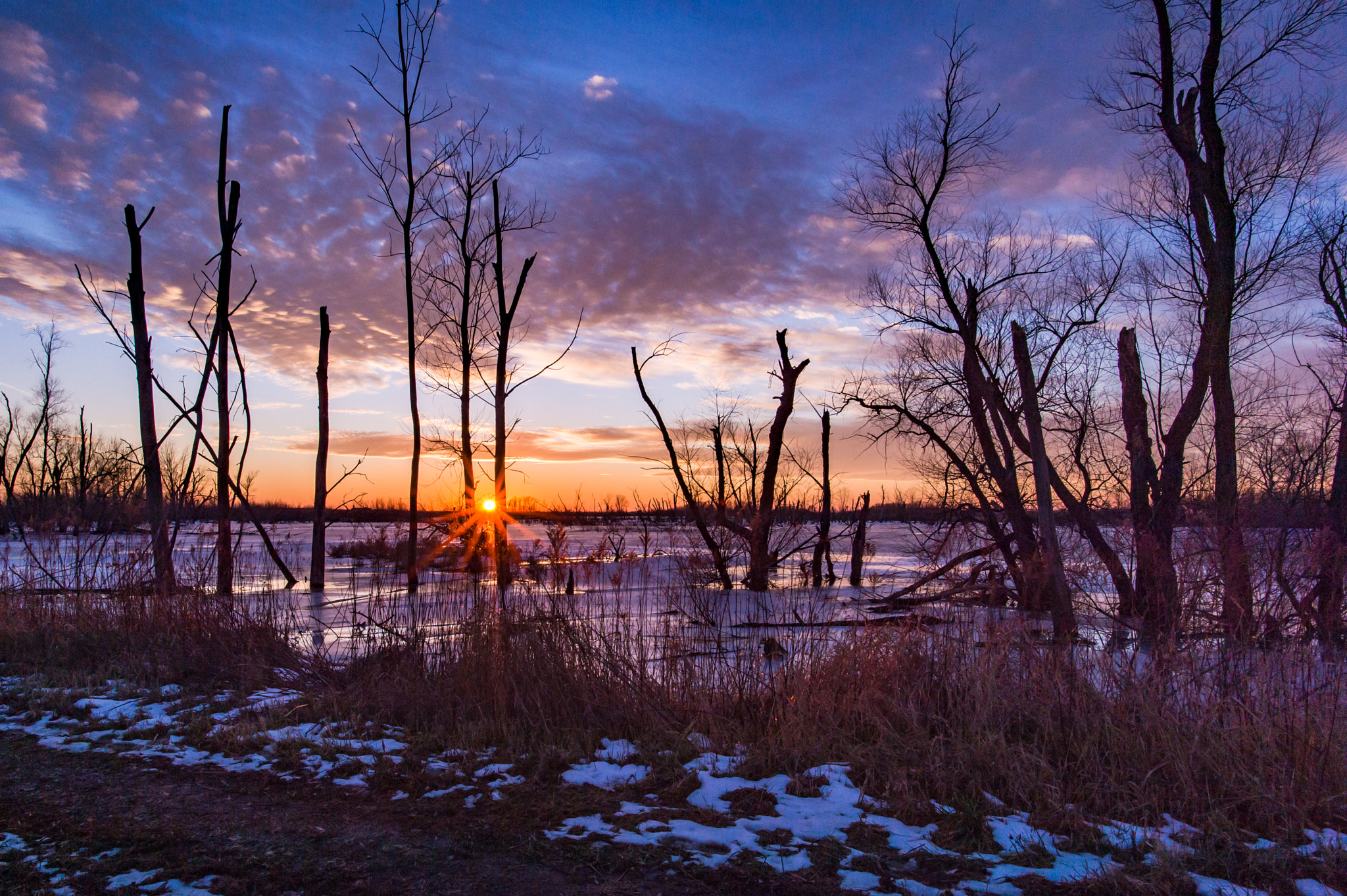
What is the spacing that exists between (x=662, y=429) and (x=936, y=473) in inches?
229

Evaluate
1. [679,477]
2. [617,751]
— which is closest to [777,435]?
[679,477]

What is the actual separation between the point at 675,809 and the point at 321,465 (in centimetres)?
1578

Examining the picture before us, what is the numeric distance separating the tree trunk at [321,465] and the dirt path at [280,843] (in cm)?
1336

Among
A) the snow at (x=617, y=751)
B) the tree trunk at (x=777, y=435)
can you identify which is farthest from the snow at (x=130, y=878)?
the tree trunk at (x=777, y=435)

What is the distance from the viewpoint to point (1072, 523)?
13.7 meters

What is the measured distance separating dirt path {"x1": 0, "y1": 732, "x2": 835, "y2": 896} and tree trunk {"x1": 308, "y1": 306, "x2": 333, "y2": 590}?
1336 cm

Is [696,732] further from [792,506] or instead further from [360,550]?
[360,550]

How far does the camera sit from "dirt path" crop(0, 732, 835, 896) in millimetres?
3211

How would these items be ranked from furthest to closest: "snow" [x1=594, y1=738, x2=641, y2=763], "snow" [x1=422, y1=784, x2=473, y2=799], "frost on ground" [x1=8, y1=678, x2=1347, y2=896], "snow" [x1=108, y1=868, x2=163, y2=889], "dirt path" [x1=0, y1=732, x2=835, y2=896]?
1. "snow" [x1=594, y1=738, x2=641, y2=763]
2. "snow" [x1=422, y1=784, x2=473, y2=799]
3. "frost on ground" [x1=8, y1=678, x2=1347, y2=896]
4. "dirt path" [x1=0, y1=732, x2=835, y2=896]
5. "snow" [x1=108, y1=868, x2=163, y2=889]

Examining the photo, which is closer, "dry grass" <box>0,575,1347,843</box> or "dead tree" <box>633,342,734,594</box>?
"dry grass" <box>0,575,1347,843</box>

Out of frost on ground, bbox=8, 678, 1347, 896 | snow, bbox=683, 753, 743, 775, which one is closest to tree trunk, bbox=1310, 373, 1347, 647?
frost on ground, bbox=8, 678, 1347, 896

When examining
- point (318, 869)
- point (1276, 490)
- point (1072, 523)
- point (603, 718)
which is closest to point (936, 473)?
point (1072, 523)

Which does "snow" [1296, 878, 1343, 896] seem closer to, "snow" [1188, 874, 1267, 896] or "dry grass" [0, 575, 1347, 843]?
"snow" [1188, 874, 1267, 896]

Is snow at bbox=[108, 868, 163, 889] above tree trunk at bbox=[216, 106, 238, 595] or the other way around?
the other way around
